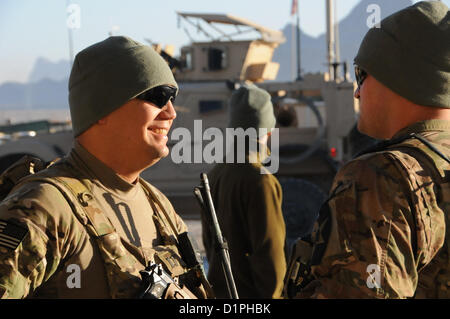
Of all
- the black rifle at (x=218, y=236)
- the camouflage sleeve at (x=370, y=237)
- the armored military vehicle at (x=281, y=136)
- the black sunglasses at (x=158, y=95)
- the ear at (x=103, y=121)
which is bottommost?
the armored military vehicle at (x=281, y=136)

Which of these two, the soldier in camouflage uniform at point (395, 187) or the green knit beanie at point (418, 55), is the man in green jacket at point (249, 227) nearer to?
the soldier in camouflage uniform at point (395, 187)

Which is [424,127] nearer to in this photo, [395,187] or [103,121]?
[395,187]

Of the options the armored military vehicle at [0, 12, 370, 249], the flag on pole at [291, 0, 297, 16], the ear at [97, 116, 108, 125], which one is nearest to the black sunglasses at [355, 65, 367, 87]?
the ear at [97, 116, 108, 125]

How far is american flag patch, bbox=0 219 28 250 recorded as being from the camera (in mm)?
1776

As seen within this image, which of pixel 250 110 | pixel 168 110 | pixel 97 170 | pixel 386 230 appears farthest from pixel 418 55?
pixel 250 110

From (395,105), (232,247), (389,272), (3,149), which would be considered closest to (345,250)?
(389,272)

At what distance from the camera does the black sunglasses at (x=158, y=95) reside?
223 cm

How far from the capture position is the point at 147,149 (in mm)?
2252

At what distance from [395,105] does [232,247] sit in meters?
2.04

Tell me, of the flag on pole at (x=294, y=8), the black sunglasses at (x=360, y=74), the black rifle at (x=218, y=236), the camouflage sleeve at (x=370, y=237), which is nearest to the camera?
the camouflage sleeve at (x=370, y=237)

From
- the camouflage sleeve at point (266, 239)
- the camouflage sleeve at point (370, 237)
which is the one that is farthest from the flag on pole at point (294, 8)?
the camouflage sleeve at point (370, 237)

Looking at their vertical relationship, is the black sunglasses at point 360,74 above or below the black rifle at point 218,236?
above

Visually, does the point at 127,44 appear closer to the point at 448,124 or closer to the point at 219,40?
the point at 448,124
